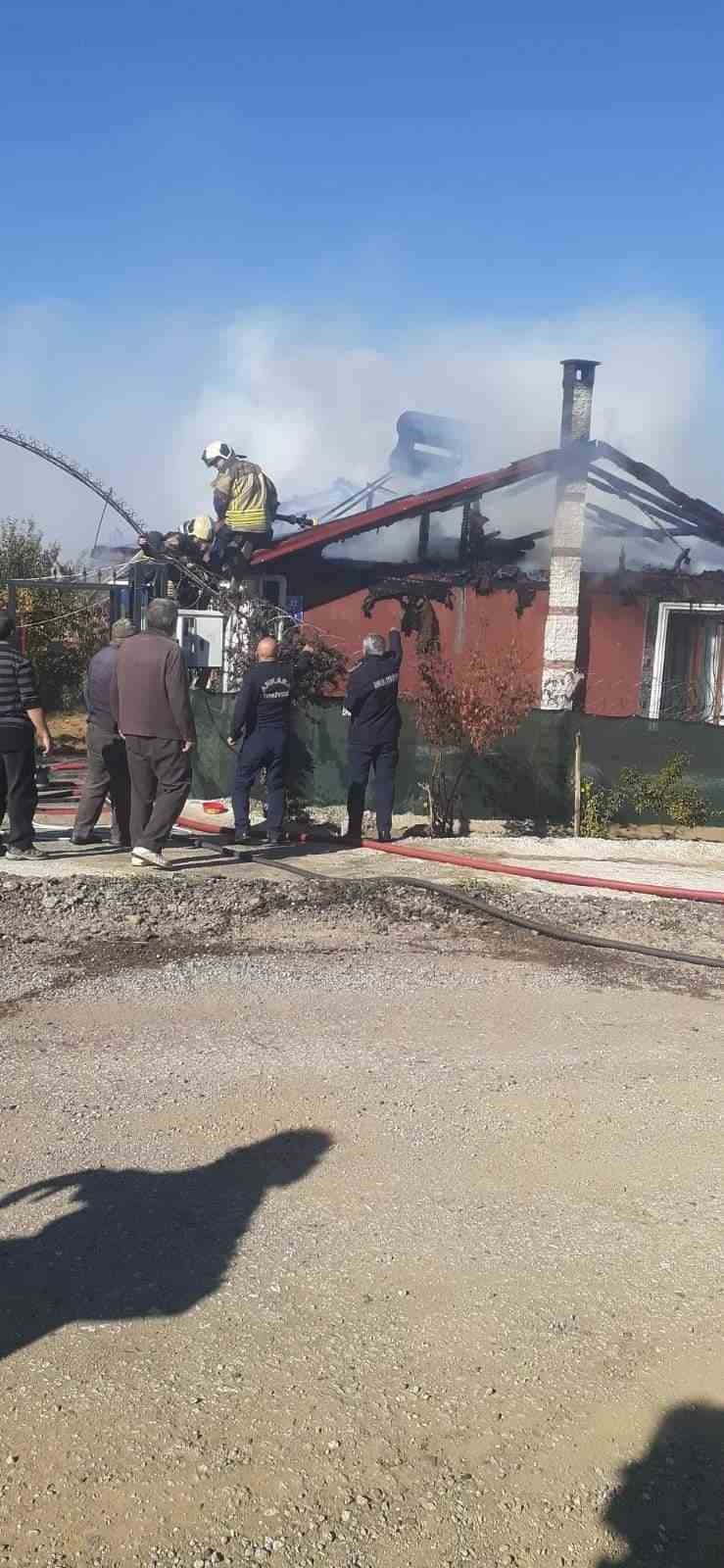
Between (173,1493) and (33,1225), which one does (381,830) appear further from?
(173,1493)

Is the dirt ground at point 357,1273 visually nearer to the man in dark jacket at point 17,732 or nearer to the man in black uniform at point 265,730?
the man in dark jacket at point 17,732

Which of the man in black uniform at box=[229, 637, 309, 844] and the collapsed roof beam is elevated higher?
the collapsed roof beam

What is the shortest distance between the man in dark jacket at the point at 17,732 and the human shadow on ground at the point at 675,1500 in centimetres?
760

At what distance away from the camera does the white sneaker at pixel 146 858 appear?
1015cm

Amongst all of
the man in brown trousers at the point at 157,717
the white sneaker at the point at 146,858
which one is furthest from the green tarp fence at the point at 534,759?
the man in brown trousers at the point at 157,717

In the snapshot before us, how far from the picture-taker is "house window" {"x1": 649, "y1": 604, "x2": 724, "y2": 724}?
1897 centimetres

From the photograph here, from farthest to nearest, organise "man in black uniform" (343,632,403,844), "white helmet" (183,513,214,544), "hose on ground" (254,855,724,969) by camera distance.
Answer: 1. "white helmet" (183,513,214,544)
2. "man in black uniform" (343,632,403,844)
3. "hose on ground" (254,855,724,969)

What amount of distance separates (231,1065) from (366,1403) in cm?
256

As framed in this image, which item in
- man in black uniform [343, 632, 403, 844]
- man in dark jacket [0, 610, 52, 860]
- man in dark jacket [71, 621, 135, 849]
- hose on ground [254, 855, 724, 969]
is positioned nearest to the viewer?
hose on ground [254, 855, 724, 969]

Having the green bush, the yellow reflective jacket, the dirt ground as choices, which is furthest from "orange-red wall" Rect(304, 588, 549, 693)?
the dirt ground

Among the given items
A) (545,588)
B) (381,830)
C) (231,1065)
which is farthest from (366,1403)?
(545,588)

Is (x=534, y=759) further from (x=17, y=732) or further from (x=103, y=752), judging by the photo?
(x=17, y=732)

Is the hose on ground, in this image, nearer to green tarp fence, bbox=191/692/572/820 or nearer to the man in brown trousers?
the man in brown trousers

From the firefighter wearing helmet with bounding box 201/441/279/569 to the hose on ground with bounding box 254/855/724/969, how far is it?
8.01 m
